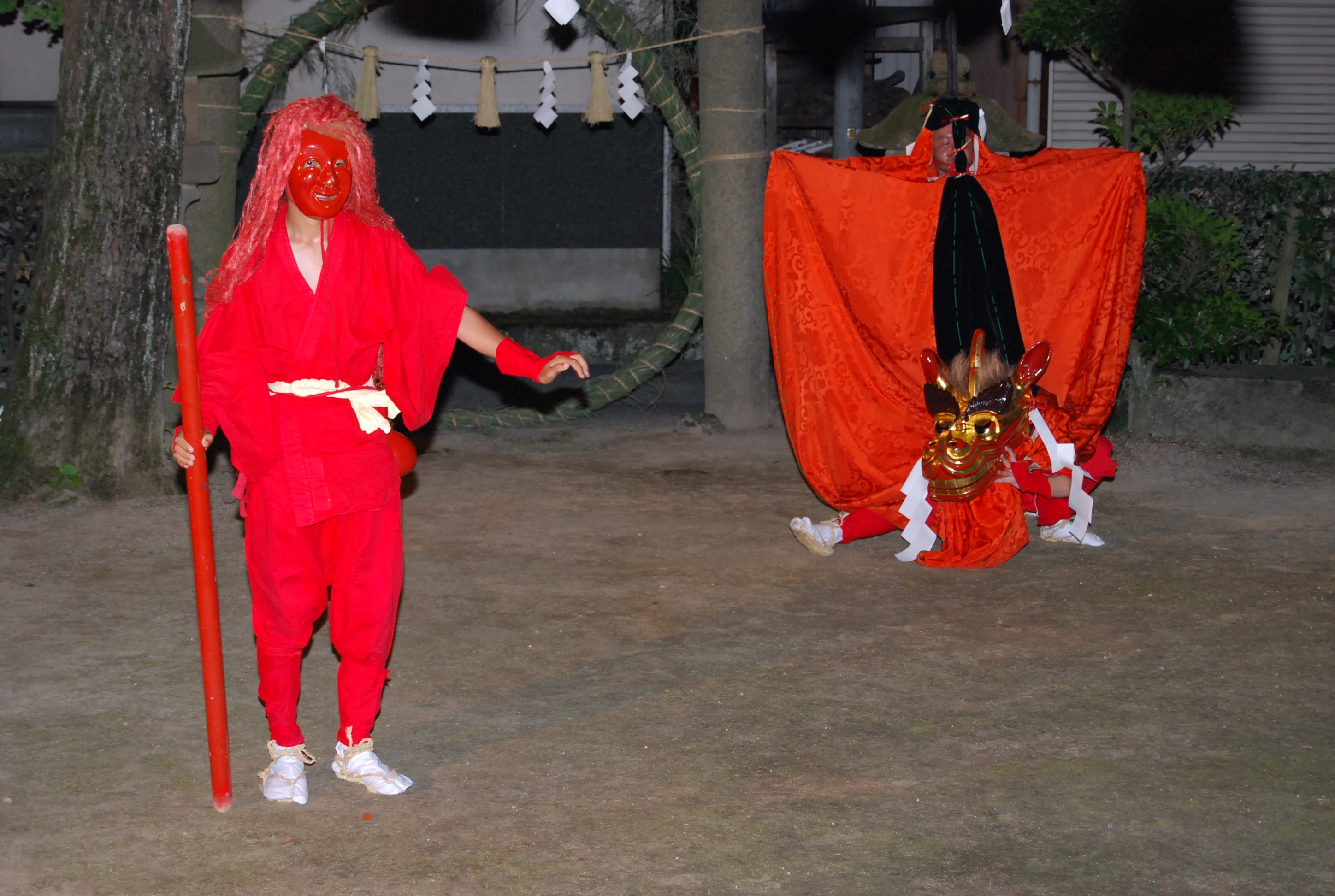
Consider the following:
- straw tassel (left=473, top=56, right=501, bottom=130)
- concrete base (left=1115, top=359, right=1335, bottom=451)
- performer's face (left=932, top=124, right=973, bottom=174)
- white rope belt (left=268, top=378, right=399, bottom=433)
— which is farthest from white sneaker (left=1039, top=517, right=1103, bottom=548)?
straw tassel (left=473, top=56, right=501, bottom=130)

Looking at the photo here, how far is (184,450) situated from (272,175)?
A: 707 mm

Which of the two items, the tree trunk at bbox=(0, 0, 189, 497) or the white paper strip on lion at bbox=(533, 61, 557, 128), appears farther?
the white paper strip on lion at bbox=(533, 61, 557, 128)

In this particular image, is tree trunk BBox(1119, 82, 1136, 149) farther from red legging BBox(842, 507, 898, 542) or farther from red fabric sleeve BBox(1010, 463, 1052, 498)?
red legging BBox(842, 507, 898, 542)

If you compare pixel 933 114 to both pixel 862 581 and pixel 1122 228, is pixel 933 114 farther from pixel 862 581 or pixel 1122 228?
pixel 862 581

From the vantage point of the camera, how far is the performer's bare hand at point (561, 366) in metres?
3.53

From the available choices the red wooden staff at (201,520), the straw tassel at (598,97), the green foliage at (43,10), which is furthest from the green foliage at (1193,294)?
the green foliage at (43,10)

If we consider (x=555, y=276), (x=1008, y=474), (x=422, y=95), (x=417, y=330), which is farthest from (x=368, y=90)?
(x=417, y=330)

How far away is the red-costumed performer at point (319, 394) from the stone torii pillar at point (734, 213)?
479 centimetres

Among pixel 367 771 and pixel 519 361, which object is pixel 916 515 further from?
pixel 367 771

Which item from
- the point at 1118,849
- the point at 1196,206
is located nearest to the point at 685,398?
the point at 1196,206

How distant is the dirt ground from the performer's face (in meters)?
1.64

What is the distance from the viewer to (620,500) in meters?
6.68

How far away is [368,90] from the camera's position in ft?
30.1

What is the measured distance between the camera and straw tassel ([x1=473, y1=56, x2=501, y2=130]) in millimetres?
9047
